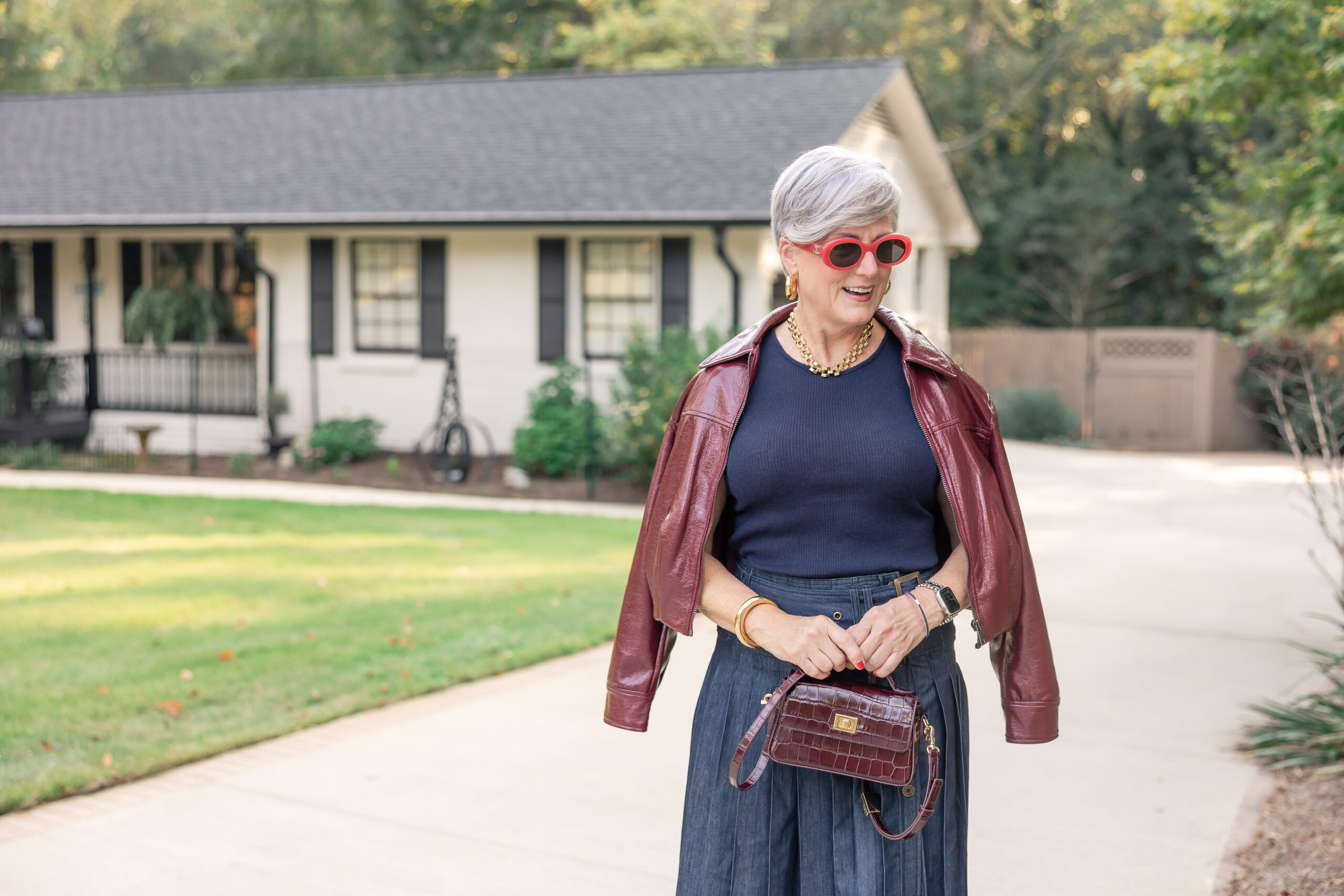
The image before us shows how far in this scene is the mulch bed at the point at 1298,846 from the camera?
4.23 metres

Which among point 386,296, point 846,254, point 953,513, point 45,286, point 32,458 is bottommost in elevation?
point 32,458

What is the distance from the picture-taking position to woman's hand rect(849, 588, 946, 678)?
8.34 feet

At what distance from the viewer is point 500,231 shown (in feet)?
54.4

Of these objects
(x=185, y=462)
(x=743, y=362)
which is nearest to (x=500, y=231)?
(x=185, y=462)

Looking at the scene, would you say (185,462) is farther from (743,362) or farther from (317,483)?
(743,362)

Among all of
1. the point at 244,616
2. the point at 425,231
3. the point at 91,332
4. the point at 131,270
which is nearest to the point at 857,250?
the point at 244,616

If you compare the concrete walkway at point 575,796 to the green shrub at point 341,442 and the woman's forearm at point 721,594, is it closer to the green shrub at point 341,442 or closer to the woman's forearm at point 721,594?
the woman's forearm at point 721,594

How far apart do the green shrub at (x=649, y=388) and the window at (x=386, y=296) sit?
3.91 meters

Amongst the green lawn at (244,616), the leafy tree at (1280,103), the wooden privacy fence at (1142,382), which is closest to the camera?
the green lawn at (244,616)

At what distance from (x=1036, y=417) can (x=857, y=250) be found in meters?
18.7

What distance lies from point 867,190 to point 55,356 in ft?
52.6

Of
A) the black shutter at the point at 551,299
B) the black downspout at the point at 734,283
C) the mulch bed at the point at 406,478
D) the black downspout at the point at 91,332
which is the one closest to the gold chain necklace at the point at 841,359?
the mulch bed at the point at 406,478

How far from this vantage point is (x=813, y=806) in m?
2.68

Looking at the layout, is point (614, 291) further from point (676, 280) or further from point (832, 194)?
point (832, 194)
